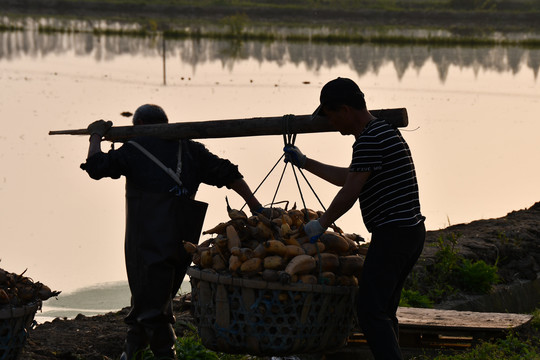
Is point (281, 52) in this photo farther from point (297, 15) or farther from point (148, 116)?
point (148, 116)

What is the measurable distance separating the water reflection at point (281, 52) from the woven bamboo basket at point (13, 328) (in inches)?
725

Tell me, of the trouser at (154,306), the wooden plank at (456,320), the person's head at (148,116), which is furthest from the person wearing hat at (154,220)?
the wooden plank at (456,320)

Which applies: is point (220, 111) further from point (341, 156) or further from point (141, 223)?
point (141, 223)

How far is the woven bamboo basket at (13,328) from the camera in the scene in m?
4.29

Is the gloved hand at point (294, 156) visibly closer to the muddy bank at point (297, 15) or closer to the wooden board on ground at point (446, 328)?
the wooden board on ground at point (446, 328)

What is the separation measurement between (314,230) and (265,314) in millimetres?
415

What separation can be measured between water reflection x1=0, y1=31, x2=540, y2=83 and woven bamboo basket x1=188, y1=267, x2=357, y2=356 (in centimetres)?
1851

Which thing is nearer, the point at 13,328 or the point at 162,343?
the point at 13,328

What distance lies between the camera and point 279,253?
13.7ft

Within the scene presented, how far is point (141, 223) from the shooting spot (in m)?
4.83

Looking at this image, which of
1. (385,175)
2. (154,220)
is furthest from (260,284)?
(154,220)

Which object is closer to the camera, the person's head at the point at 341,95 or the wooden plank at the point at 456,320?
the person's head at the point at 341,95

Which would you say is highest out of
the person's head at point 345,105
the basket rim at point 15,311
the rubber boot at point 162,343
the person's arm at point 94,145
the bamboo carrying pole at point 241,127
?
the person's head at point 345,105

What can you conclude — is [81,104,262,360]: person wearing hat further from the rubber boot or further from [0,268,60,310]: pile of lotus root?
[0,268,60,310]: pile of lotus root
